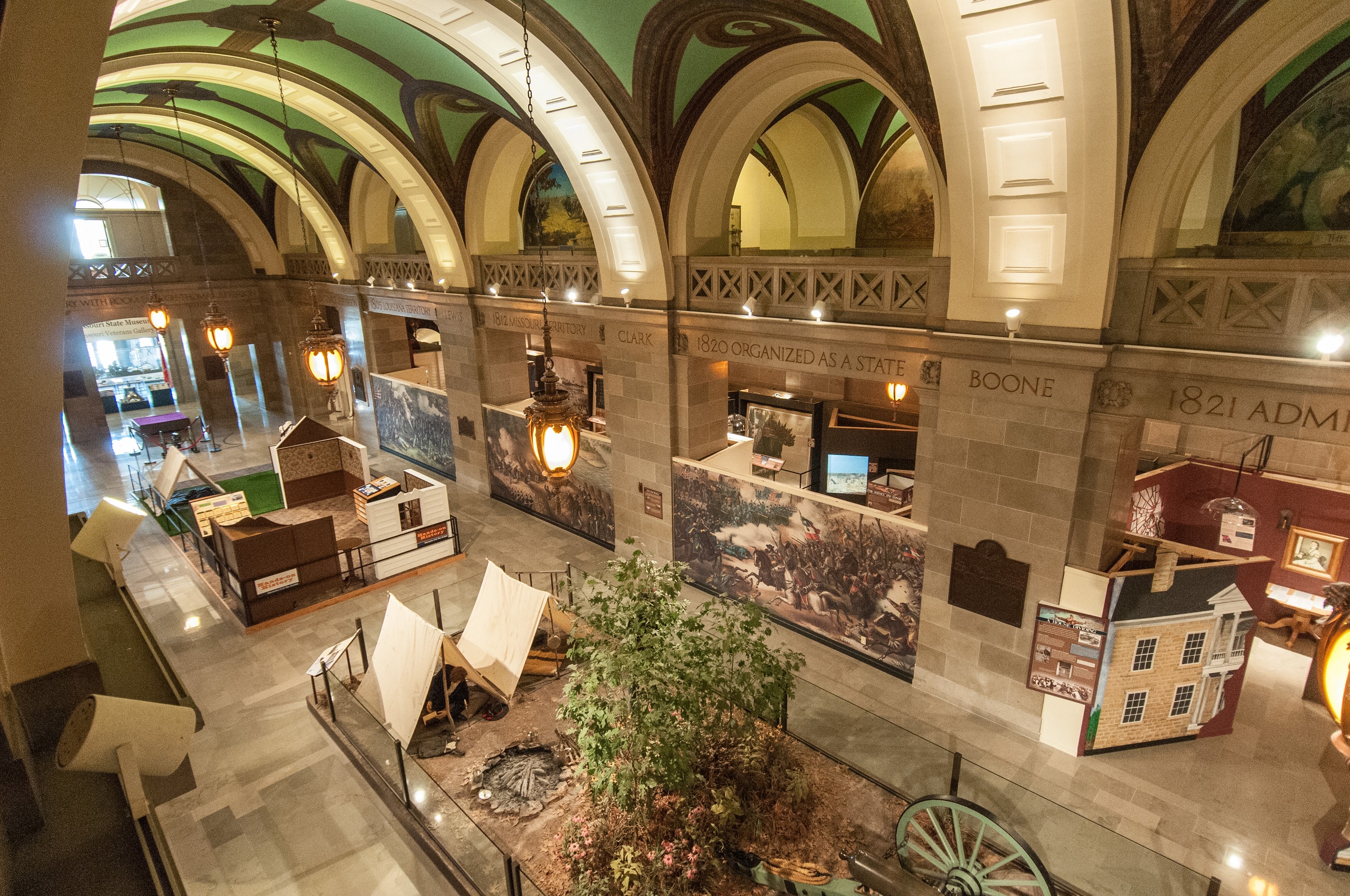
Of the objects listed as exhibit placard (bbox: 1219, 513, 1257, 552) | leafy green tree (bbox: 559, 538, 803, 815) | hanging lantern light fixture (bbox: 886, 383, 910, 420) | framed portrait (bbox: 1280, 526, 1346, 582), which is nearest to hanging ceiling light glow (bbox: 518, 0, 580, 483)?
leafy green tree (bbox: 559, 538, 803, 815)

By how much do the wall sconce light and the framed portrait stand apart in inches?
191

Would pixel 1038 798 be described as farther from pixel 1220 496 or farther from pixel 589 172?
pixel 589 172

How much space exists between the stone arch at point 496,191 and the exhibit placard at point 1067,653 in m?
10.3

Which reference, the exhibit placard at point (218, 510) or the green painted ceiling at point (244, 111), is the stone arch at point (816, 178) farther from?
the exhibit placard at point (218, 510)

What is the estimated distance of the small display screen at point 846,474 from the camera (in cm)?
1176

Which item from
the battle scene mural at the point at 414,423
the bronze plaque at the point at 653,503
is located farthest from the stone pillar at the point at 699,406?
the battle scene mural at the point at 414,423

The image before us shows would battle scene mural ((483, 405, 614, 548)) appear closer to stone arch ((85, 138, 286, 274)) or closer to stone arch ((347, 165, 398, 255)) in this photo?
stone arch ((347, 165, 398, 255))

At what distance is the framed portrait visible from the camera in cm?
816

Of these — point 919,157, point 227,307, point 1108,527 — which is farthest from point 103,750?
point 227,307

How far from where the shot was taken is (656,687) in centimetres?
502

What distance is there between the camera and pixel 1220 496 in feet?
30.1

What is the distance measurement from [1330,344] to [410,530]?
10738mm

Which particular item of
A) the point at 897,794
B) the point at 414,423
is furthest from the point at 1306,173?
the point at 414,423

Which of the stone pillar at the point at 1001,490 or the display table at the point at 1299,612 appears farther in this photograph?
the display table at the point at 1299,612
